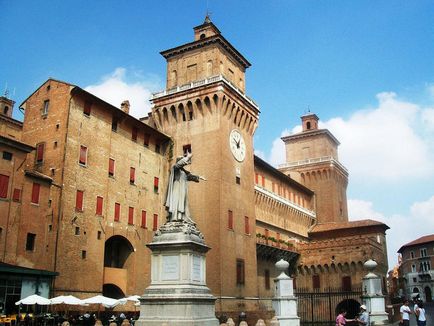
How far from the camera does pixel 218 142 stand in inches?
1527

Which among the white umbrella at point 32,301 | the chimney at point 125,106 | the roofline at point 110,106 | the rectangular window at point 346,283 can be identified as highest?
the chimney at point 125,106

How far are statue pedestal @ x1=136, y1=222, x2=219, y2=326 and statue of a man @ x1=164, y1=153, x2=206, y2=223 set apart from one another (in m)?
0.38

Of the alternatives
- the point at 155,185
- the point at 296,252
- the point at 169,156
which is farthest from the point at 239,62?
the point at 296,252

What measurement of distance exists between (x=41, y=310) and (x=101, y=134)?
1250 cm

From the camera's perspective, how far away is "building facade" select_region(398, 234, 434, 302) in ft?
279

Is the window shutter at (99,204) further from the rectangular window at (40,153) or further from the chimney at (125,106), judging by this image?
the chimney at (125,106)

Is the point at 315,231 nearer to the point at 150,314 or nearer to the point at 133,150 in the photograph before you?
the point at 133,150

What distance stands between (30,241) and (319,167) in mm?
43664

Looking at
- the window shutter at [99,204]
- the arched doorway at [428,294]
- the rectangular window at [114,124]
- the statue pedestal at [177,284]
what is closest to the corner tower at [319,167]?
the arched doorway at [428,294]

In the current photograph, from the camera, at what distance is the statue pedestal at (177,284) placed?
1255 cm

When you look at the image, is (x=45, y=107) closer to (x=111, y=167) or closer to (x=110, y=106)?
(x=110, y=106)

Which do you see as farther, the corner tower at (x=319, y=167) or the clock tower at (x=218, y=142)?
the corner tower at (x=319, y=167)

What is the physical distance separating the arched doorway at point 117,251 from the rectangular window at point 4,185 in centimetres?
931

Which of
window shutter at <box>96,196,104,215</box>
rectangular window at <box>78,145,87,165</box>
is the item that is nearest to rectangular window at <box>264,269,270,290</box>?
window shutter at <box>96,196,104,215</box>
